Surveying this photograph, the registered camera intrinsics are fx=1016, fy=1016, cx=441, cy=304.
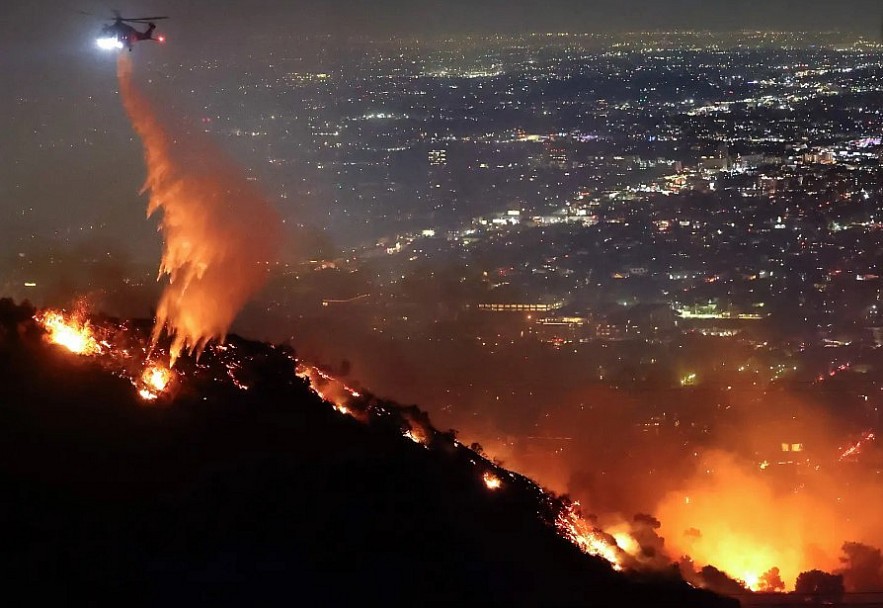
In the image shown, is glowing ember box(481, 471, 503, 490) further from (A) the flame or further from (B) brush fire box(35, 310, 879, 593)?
(A) the flame

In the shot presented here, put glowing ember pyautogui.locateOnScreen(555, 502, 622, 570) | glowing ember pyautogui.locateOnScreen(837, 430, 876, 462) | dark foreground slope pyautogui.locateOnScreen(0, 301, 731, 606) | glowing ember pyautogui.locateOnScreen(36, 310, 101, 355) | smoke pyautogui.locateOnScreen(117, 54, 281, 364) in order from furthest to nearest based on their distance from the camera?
glowing ember pyautogui.locateOnScreen(837, 430, 876, 462) < smoke pyautogui.locateOnScreen(117, 54, 281, 364) < glowing ember pyautogui.locateOnScreen(36, 310, 101, 355) < glowing ember pyautogui.locateOnScreen(555, 502, 622, 570) < dark foreground slope pyautogui.locateOnScreen(0, 301, 731, 606)

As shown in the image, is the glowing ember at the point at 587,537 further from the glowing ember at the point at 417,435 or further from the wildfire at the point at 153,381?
the wildfire at the point at 153,381

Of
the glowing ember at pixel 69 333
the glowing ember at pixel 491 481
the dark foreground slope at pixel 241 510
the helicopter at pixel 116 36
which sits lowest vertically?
the dark foreground slope at pixel 241 510

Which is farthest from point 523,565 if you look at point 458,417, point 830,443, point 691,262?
point 691,262

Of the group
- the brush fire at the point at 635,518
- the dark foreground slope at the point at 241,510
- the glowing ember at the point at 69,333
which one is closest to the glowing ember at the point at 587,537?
the brush fire at the point at 635,518

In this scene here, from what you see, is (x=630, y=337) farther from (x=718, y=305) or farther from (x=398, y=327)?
(x=398, y=327)

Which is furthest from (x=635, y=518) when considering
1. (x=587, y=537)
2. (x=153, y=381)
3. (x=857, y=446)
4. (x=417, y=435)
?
(x=857, y=446)

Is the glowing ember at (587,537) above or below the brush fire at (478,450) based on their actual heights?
below

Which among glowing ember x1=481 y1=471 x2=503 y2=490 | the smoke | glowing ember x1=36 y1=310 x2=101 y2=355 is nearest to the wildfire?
the smoke
